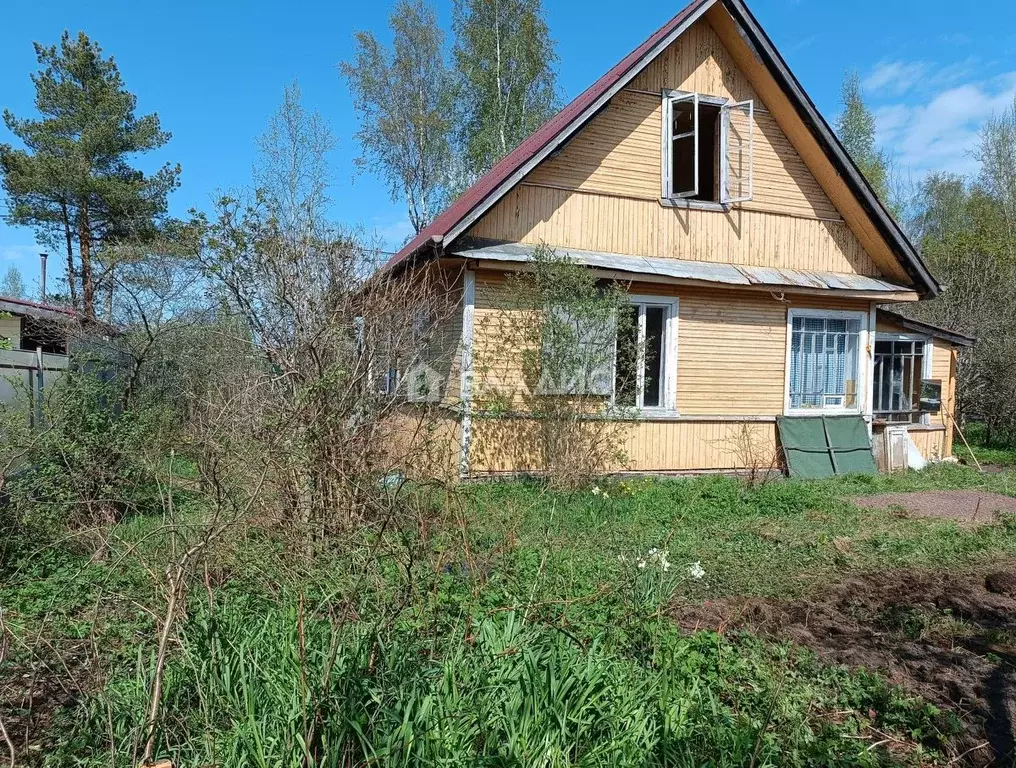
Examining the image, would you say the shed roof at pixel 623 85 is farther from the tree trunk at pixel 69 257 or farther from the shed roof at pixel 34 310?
the tree trunk at pixel 69 257

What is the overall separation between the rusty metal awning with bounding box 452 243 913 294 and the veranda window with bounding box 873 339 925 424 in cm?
196

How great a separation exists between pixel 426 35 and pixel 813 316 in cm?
1880

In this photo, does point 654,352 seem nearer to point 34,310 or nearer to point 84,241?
point 34,310

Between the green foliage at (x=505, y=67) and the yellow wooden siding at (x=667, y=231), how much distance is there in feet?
43.0

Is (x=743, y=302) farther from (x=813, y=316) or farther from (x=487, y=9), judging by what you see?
(x=487, y=9)

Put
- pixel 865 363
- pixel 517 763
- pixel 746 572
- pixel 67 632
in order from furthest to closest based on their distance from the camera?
1. pixel 865 363
2. pixel 746 572
3. pixel 67 632
4. pixel 517 763

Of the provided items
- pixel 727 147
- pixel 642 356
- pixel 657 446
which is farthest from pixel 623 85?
pixel 657 446

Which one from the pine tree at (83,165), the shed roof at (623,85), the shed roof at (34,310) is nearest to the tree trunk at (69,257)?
the pine tree at (83,165)

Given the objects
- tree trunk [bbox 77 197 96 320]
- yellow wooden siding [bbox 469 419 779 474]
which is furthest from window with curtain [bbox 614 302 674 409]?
tree trunk [bbox 77 197 96 320]

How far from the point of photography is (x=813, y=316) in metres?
11.8

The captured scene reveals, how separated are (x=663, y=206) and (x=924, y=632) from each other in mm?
7695

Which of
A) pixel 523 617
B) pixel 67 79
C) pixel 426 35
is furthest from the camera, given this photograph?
pixel 426 35

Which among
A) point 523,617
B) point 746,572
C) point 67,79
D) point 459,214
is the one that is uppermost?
point 67,79

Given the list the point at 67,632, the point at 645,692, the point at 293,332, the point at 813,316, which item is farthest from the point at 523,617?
the point at 813,316
